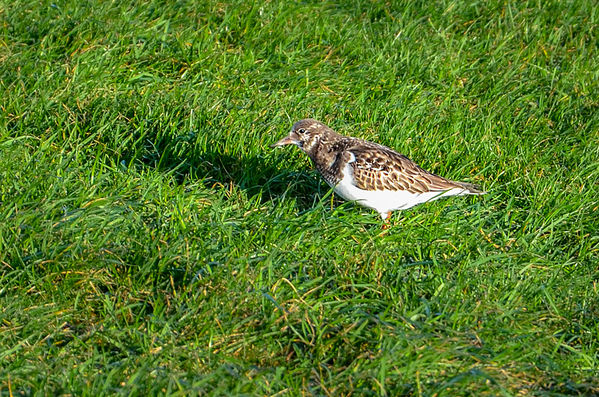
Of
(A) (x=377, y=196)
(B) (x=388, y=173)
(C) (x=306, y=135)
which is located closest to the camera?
(A) (x=377, y=196)

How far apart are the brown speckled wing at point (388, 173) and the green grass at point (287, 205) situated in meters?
0.26

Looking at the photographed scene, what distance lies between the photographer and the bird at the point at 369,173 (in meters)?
6.80

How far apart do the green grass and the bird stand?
0.18 meters

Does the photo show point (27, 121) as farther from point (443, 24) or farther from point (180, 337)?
point (443, 24)

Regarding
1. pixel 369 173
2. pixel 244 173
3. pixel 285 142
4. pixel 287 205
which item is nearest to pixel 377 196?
pixel 369 173

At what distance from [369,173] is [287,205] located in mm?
676

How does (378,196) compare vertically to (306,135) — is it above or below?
below

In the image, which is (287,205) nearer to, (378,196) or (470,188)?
(378,196)

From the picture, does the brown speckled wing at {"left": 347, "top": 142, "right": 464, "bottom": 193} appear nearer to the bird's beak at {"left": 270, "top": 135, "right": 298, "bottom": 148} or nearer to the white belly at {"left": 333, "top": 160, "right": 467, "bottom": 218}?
the white belly at {"left": 333, "top": 160, "right": 467, "bottom": 218}

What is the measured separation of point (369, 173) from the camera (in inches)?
268

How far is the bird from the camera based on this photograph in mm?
6805

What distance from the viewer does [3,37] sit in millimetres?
8391

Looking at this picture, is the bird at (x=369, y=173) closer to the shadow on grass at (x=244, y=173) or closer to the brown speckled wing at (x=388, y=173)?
the brown speckled wing at (x=388, y=173)

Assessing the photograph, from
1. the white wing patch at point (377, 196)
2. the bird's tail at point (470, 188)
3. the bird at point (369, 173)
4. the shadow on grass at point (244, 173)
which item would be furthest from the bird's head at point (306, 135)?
the bird's tail at point (470, 188)
